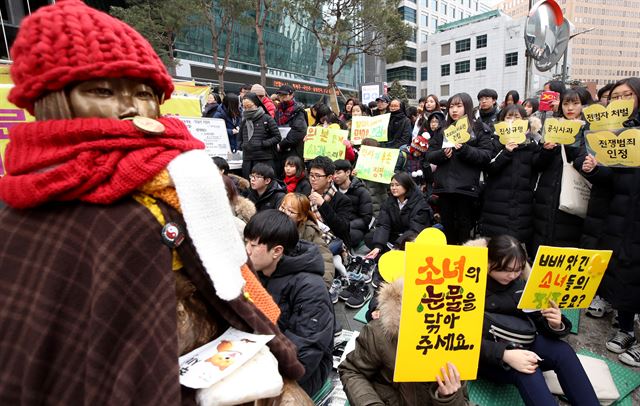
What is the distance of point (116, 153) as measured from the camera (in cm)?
86

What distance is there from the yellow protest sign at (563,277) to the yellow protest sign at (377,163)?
3557mm

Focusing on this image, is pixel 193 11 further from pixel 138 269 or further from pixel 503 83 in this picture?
pixel 503 83

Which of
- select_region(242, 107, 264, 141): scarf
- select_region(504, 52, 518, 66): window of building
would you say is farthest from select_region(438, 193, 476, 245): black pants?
select_region(504, 52, 518, 66): window of building

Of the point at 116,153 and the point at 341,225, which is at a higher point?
the point at 116,153

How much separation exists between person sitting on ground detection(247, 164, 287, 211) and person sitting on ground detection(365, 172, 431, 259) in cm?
131

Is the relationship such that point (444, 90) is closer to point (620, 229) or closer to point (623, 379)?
point (620, 229)

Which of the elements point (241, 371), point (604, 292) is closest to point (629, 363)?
point (604, 292)

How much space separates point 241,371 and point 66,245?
50 cm

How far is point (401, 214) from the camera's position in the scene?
4.73 metres

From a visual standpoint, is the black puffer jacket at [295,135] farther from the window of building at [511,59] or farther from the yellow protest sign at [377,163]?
the window of building at [511,59]

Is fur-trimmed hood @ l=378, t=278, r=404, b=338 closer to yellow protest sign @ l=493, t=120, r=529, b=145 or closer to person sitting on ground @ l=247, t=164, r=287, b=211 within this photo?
person sitting on ground @ l=247, t=164, r=287, b=211

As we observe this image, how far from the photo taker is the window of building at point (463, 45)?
163ft

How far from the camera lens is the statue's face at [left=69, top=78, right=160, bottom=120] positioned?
0.90m

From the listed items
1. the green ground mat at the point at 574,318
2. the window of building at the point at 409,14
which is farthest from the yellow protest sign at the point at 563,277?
the window of building at the point at 409,14
